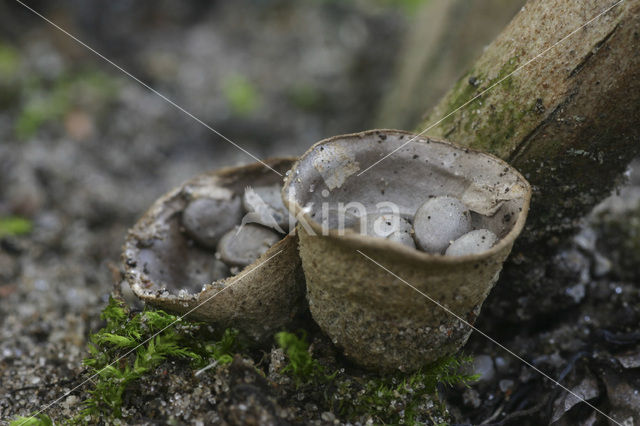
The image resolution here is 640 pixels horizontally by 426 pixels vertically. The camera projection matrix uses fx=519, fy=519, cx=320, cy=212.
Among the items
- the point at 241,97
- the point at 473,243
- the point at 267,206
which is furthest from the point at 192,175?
the point at 473,243

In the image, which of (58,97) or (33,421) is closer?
(33,421)

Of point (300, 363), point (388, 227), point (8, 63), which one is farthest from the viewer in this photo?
point (8, 63)

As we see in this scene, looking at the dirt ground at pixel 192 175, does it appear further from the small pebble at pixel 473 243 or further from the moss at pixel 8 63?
Result: the small pebble at pixel 473 243

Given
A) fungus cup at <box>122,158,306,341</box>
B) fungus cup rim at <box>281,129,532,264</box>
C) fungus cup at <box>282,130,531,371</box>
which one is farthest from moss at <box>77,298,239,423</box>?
fungus cup rim at <box>281,129,532,264</box>

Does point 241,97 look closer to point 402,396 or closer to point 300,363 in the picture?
point 300,363

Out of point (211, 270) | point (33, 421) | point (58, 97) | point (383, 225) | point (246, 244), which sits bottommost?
point (58, 97)

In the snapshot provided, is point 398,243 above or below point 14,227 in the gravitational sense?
above

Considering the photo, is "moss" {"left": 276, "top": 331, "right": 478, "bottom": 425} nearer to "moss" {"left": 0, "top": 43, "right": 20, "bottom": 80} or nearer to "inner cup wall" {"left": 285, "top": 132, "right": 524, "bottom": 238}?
"inner cup wall" {"left": 285, "top": 132, "right": 524, "bottom": 238}

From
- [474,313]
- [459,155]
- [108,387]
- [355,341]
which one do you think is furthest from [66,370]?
[459,155]

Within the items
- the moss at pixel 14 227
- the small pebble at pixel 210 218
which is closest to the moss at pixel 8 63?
the moss at pixel 14 227
